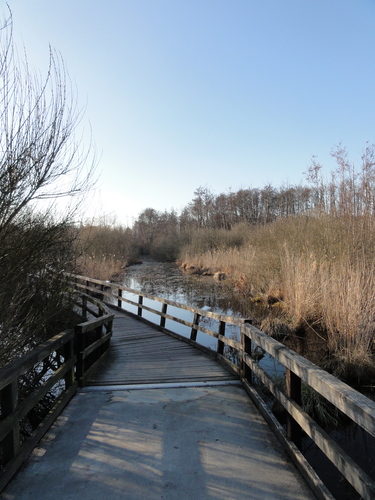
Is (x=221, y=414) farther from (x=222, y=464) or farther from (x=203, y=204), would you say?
(x=203, y=204)

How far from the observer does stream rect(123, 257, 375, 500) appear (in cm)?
376

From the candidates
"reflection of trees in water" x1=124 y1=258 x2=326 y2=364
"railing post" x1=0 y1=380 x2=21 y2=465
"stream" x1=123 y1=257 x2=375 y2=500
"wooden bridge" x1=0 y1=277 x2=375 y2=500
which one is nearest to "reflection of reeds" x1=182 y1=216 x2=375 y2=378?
"reflection of trees in water" x1=124 y1=258 x2=326 y2=364

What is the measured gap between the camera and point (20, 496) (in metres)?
2.15

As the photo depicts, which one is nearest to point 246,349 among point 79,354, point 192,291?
point 79,354

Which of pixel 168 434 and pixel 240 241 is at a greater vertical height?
pixel 240 241

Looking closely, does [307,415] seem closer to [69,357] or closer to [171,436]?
[171,436]

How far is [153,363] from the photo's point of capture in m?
5.36

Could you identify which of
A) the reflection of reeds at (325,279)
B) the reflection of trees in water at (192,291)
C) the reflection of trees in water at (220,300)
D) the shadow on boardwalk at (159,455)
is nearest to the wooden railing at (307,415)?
the shadow on boardwalk at (159,455)

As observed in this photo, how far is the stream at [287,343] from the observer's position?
3756 mm

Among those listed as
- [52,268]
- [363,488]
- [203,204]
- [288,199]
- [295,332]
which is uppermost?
[203,204]

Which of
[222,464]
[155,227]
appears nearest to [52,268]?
[222,464]

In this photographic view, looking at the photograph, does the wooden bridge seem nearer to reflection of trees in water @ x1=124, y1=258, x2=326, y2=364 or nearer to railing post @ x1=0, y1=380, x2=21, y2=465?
railing post @ x1=0, y1=380, x2=21, y2=465

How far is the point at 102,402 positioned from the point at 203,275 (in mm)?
19470

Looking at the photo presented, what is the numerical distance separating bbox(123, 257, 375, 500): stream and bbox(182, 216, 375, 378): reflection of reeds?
51 centimetres
